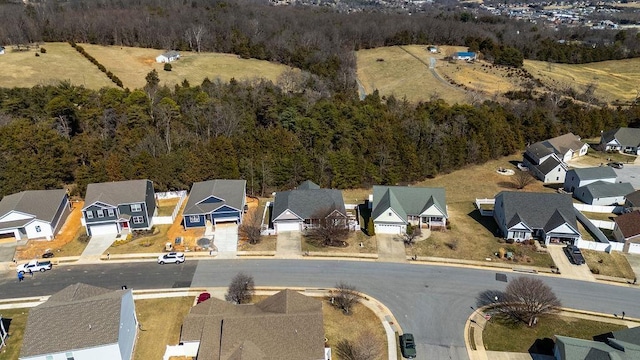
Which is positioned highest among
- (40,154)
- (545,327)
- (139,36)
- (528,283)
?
(139,36)

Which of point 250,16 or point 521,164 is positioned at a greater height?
point 250,16

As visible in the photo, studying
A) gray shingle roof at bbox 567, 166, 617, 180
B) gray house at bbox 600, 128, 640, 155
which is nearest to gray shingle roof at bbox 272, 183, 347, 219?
gray shingle roof at bbox 567, 166, 617, 180

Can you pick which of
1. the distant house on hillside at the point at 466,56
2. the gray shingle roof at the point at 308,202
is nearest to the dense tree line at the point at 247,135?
the gray shingle roof at the point at 308,202

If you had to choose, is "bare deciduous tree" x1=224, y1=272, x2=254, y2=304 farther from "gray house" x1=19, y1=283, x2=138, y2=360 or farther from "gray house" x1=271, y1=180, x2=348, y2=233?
"gray house" x1=271, y1=180, x2=348, y2=233

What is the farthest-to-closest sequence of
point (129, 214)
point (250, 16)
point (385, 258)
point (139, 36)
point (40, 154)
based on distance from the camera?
1. point (250, 16)
2. point (139, 36)
3. point (40, 154)
4. point (129, 214)
5. point (385, 258)

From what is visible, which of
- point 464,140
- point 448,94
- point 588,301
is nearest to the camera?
point 588,301

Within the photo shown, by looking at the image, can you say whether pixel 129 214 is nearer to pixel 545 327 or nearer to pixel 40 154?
pixel 40 154

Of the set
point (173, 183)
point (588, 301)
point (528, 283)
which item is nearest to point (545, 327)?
point (528, 283)

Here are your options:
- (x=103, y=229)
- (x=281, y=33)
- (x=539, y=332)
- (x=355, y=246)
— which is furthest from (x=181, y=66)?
(x=539, y=332)
